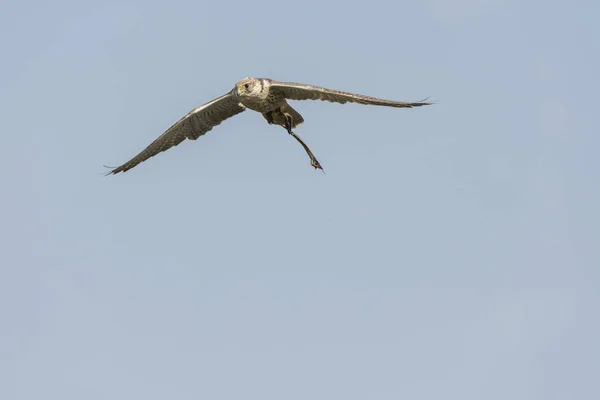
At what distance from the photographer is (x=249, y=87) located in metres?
30.7

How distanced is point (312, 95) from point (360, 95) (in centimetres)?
138

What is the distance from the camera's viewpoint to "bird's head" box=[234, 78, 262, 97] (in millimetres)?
30742

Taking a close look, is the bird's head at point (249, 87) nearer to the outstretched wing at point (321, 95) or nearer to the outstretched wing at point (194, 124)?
the outstretched wing at point (321, 95)

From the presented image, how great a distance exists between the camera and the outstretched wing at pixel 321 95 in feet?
98.5

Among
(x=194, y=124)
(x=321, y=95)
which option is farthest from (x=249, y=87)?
(x=194, y=124)

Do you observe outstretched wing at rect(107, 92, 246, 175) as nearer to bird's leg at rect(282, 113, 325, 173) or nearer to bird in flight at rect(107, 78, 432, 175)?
bird in flight at rect(107, 78, 432, 175)

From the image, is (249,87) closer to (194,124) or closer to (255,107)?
(255,107)

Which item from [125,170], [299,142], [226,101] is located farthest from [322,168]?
[125,170]

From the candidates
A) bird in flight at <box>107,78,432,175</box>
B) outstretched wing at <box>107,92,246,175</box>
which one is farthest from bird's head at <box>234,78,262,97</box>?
outstretched wing at <box>107,92,246,175</box>

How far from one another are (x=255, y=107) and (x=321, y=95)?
72.3 inches

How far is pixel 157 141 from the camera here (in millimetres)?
33344

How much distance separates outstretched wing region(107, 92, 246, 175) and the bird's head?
120 centimetres

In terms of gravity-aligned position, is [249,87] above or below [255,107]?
above

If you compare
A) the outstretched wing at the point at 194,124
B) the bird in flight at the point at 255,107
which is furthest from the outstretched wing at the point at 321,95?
the outstretched wing at the point at 194,124
